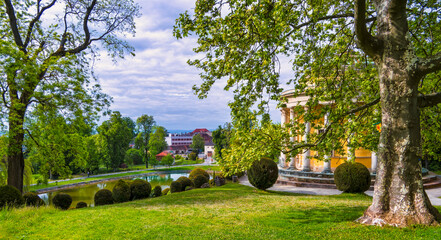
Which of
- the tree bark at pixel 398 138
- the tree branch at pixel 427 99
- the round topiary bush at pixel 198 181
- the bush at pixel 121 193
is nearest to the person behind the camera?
the tree bark at pixel 398 138

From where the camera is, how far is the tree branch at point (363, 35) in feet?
19.1

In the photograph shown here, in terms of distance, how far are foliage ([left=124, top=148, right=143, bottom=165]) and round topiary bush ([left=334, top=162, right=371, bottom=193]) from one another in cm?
4803

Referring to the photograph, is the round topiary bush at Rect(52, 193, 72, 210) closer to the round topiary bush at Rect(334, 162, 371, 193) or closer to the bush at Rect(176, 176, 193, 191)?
the bush at Rect(176, 176, 193, 191)

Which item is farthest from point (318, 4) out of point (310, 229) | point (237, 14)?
point (310, 229)

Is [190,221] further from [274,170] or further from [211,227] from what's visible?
[274,170]

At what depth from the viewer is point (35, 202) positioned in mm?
13195

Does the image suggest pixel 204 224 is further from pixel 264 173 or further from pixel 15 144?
pixel 15 144

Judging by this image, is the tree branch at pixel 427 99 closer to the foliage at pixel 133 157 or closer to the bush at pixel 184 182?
the bush at pixel 184 182

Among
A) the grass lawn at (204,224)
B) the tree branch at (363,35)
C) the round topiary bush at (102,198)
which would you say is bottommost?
the round topiary bush at (102,198)

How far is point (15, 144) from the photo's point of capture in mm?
12906

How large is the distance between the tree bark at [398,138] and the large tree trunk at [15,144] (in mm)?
13817

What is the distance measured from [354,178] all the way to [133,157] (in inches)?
2147

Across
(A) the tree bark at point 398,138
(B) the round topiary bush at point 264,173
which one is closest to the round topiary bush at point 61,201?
(B) the round topiary bush at point 264,173

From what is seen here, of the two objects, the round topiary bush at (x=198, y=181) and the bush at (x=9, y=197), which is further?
the round topiary bush at (x=198, y=181)
